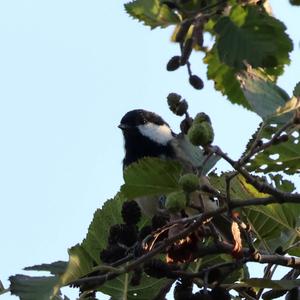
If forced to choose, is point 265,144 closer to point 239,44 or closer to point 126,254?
point 239,44

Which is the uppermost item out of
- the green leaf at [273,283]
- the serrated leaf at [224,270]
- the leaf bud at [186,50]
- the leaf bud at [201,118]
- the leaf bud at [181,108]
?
the leaf bud at [186,50]

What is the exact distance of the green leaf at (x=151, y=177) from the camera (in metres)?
1.83

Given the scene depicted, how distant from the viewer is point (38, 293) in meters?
1.76

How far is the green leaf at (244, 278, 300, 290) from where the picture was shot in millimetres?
1965

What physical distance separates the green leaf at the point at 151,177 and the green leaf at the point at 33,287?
0.81 ft

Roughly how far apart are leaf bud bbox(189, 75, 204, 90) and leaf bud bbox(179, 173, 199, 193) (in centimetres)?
17

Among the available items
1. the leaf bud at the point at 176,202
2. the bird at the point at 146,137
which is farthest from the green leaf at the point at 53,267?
the bird at the point at 146,137

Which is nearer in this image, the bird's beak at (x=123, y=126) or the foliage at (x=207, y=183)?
the foliage at (x=207, y=183)

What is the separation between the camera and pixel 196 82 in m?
1.73

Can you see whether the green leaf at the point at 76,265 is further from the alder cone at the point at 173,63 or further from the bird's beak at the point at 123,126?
the bird's beak at the point at 123,126

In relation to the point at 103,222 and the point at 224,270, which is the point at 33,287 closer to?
the point at 224,270

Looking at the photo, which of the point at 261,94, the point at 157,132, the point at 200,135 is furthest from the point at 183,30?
the point at 157,132

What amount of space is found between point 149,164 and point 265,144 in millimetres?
310

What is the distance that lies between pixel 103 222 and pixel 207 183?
1.62ft
